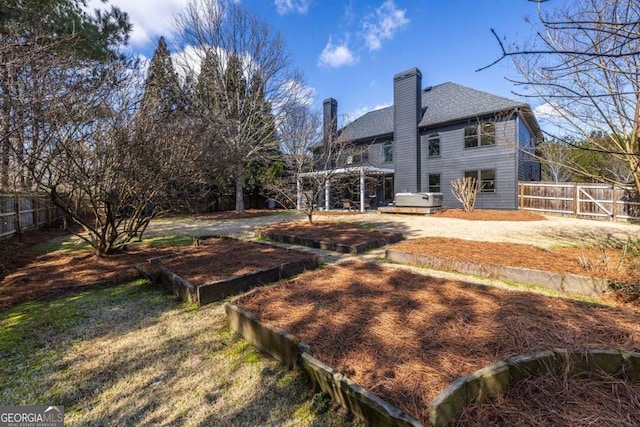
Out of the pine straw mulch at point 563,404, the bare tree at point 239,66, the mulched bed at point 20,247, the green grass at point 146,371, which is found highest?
the bare tree at point 239,66

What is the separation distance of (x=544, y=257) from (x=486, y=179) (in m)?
11.8

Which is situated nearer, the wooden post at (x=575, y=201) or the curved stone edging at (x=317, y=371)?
the curved stone edging at (x=317, y=371)

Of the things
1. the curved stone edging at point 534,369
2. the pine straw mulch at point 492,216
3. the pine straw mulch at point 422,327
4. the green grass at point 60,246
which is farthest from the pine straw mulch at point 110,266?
the pine straw mulch at point 492,216

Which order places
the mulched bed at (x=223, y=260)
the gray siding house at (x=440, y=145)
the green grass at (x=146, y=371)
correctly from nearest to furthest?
1. the green grass at (x=146, y=371)
2. the mulched bed at (x=223, y=260)
3. the gray siding house at (x=440, y=145)

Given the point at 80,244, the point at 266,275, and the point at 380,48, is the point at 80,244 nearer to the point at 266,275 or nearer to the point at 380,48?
the point at 266,275

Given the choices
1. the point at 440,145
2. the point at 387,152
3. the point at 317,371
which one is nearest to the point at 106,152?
the point at 317,371

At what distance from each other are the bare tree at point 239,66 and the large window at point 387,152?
23.3 feet

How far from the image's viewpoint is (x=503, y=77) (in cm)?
311

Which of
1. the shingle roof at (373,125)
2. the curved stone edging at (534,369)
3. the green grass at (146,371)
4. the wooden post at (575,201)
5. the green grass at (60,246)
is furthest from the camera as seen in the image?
the shingle roof at (373,125)

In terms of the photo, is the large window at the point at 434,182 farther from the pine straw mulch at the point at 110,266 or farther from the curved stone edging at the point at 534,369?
the curved stone edging at the point at 534,369

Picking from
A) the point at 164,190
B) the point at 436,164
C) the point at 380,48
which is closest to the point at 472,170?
the point at 436,164

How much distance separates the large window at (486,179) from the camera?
1492 centimetres

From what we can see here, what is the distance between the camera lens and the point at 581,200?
1262 cm

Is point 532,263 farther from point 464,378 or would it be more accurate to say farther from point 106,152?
point 106,152
